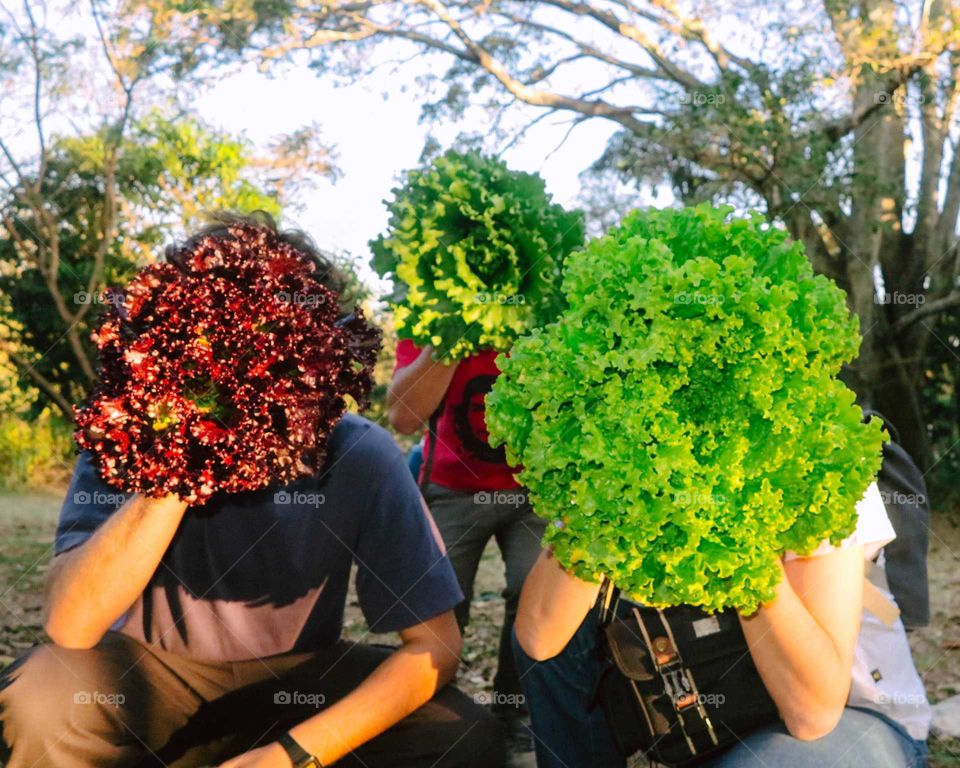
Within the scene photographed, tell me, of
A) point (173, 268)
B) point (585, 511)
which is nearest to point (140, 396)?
point (173, 268)

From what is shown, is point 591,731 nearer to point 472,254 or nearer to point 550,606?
point 550,606

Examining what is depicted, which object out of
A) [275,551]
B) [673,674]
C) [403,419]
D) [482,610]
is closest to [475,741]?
[673,674]

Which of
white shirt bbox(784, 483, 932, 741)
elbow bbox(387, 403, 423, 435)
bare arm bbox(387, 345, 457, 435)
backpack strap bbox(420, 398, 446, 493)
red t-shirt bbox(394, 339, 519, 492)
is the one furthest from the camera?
backpack strap bbox(420, 398, 446, 493)

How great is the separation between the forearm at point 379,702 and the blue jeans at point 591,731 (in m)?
0.28

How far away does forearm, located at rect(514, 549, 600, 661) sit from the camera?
2104 mm

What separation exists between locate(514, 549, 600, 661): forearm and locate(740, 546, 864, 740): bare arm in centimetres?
38

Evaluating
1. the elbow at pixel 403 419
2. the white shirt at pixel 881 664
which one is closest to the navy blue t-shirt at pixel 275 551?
the elbow at pixel 403 419

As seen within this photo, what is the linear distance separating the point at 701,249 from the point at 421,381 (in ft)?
5.84

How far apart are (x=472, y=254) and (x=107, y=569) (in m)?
1.29

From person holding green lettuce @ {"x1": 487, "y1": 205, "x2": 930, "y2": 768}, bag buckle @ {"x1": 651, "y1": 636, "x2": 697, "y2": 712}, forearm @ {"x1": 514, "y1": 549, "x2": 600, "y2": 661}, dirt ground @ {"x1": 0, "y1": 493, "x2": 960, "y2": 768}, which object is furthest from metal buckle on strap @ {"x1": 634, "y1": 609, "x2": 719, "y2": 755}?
dirt ground @ {"x1": 0, "y1": 493, "x2": 960, "y2": 768}

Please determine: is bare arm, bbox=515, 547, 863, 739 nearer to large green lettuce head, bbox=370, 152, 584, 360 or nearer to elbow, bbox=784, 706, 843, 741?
elbow, bbox=784, 706, 843, 741

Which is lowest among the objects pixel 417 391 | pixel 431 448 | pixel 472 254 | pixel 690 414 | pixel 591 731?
pixel 591 731

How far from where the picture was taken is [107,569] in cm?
239

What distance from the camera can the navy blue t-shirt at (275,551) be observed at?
2.71 m
